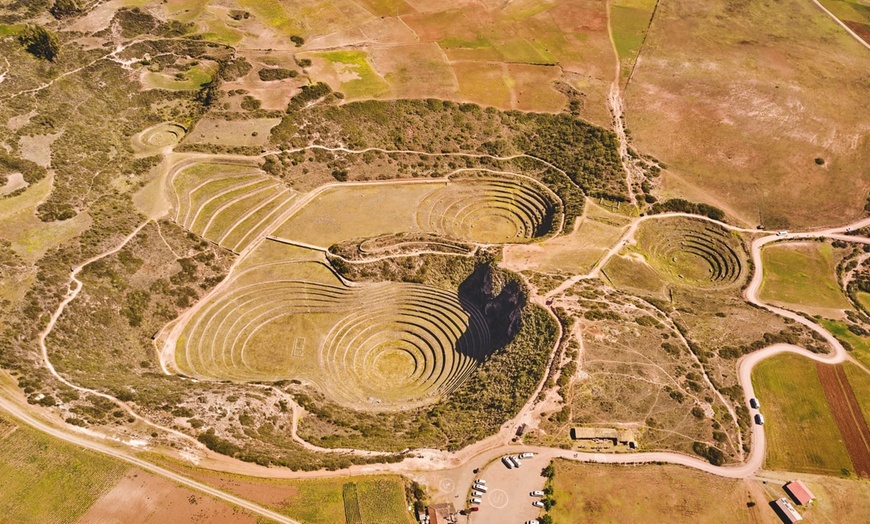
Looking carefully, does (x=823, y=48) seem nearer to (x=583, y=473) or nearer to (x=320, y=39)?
(x=320, y=39)

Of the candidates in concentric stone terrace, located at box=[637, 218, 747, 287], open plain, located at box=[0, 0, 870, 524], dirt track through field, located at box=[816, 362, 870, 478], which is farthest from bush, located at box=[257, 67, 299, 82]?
dirt track through field, located at box=[816, 362, 870, 478]

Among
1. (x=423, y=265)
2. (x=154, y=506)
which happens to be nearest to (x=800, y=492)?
(x=423, y=265)

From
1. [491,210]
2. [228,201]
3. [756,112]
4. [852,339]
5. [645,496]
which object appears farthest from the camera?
[756,112]

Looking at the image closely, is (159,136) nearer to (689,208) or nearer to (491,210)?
(491,210)

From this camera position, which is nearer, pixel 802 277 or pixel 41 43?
pixel 802 277

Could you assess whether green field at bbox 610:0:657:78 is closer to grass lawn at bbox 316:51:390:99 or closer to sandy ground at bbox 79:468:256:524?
grass lawn at bbox 316:51:390:99
